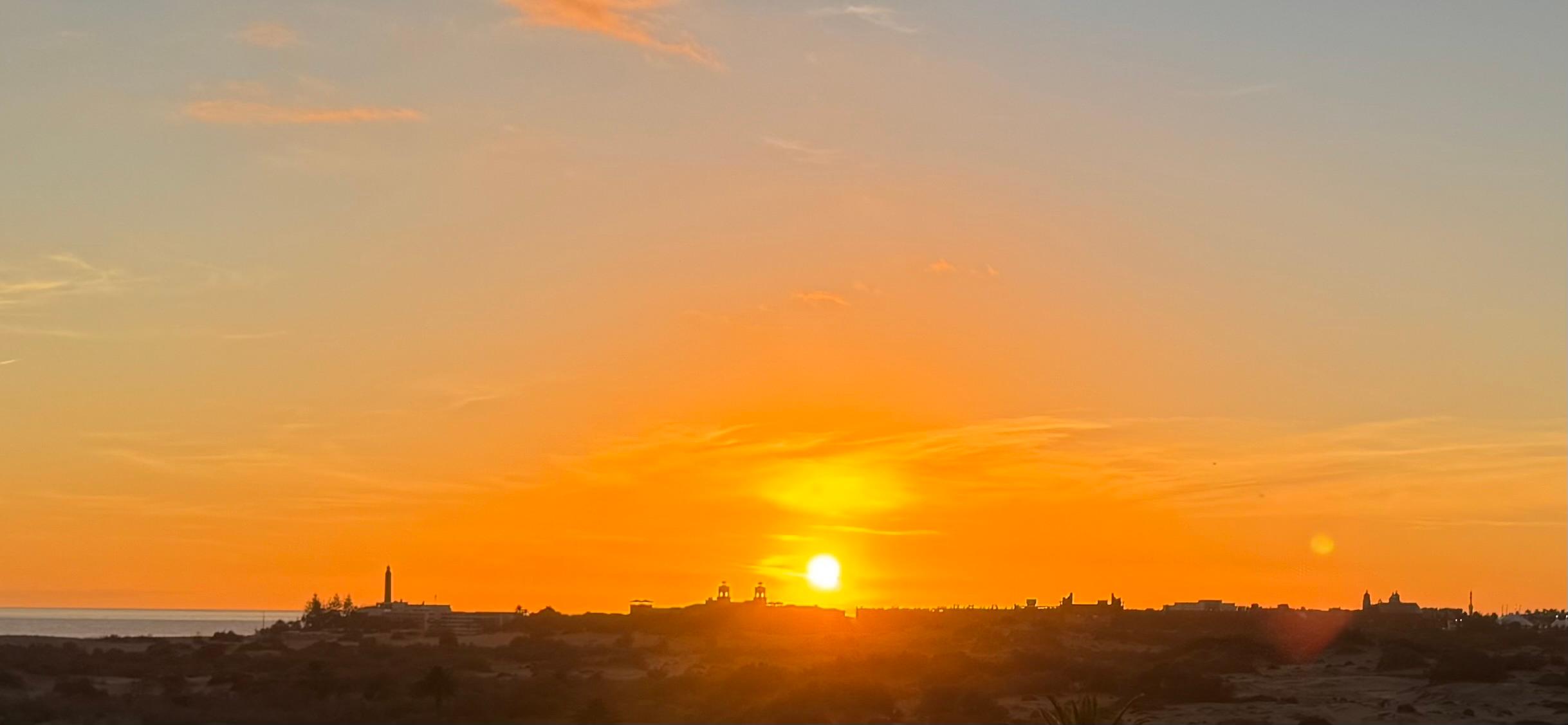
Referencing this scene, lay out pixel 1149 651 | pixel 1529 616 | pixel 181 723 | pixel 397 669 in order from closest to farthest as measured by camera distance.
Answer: pixel 181 723, pixel 397 669, pixel 1149 651, pixel 1529 616

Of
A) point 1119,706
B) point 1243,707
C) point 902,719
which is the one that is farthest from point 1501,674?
point 902,719

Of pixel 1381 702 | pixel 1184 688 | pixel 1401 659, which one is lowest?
pixel 1381 702

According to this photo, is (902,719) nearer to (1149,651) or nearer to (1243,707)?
(1243,707)

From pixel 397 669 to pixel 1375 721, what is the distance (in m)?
30.9

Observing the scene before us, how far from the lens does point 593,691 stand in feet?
154

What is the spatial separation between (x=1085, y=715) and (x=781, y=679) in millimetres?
16524

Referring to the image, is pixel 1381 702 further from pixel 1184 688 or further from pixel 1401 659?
pixel 1401 659

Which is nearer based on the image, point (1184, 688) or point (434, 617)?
point (1184, 688)

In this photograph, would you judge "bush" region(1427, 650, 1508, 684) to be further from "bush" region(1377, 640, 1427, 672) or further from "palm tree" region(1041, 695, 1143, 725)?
"palm tree" region(1041, 695, 1143, 725)

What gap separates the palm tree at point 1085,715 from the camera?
3419 cm

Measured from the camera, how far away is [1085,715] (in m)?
34.4

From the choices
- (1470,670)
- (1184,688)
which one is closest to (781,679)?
(1184,688)

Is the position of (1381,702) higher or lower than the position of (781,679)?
lower

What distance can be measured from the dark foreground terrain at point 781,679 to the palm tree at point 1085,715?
0.18m
